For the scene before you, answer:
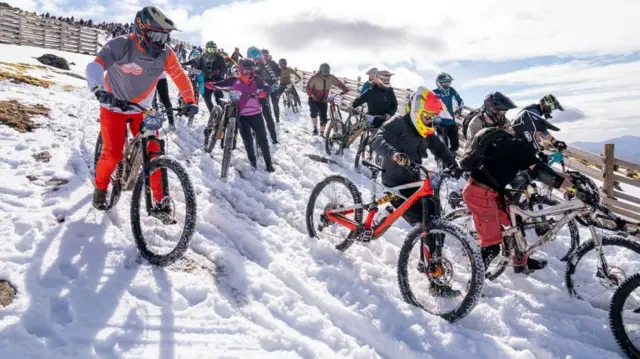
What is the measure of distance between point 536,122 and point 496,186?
3.20 m

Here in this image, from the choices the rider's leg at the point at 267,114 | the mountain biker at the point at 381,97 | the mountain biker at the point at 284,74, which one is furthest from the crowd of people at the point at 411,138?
the mountain biker at the point at 284,74

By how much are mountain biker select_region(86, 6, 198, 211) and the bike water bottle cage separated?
0.51ft

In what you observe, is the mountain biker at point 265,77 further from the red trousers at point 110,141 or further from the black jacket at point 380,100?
the red trousers at point 110,141

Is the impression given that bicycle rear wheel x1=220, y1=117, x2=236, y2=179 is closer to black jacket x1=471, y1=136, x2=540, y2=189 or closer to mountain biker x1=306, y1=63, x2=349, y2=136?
black jacket x1=471, y1=136, x2=540, y2=189

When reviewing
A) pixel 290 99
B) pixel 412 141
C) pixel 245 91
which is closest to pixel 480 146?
pixel 412 141

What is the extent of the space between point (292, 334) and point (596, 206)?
328cm

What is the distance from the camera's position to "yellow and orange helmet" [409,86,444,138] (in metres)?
5.04

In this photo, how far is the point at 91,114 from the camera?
388 inches

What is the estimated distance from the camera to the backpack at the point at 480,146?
4.56 m

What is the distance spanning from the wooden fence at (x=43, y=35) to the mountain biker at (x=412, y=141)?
32.2m

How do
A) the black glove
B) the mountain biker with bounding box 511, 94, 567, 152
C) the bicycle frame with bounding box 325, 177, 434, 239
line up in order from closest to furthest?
the black glove
the bicycle frame with bounding box 325, 177, 434, 239
the mountain biker with bounding box 511, 94, 567, 152

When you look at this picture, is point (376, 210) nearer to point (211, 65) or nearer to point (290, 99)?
point (211, 65)

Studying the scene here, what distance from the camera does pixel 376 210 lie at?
5.12 meters

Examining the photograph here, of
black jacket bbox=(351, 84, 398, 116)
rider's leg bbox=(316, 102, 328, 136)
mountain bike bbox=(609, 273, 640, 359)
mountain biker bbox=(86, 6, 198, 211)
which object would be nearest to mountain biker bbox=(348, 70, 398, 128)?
black jacket bbox=(351, 84, 398, 116)
